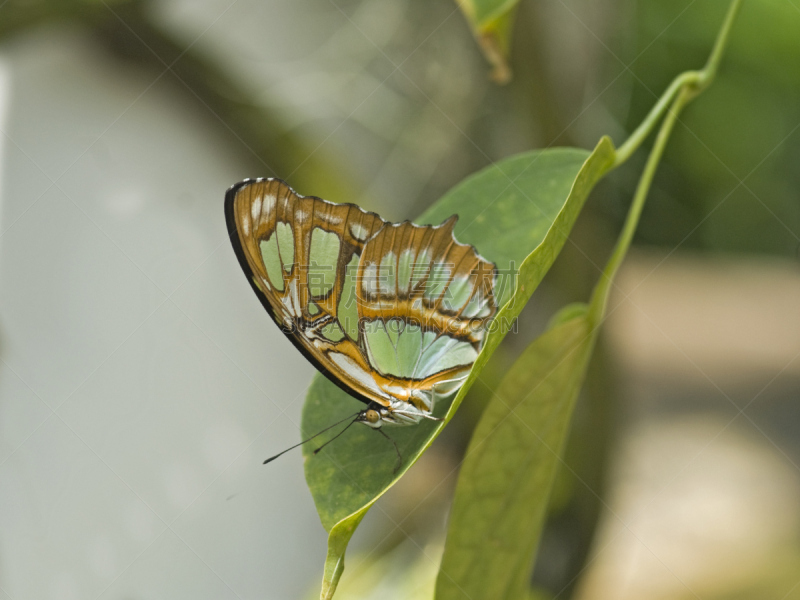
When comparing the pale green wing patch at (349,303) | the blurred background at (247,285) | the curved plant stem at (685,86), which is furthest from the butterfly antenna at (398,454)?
the blurred background at (247,285)

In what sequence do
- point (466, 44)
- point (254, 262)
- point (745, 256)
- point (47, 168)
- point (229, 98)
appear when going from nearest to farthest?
point (254, 262)
point (229, 98)
point (47, 168)
point (466, 44)
point (745, 256)

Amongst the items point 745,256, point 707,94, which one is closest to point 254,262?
point 707,94

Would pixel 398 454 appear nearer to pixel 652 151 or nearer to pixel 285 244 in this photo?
pixel 285 244

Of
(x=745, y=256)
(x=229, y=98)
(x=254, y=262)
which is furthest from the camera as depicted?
(x=745, y=256)

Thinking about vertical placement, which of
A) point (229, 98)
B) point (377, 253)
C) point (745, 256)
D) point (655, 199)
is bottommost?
point (745, 256)

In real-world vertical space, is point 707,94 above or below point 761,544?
above

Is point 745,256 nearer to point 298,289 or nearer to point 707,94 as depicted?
point 707,94

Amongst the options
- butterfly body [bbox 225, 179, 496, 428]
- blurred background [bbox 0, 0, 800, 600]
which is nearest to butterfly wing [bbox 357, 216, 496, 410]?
butterfly body [bbox 225, 179, 496, 428]

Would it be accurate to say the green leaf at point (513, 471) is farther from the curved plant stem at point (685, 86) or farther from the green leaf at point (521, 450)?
the curved plant stem at point (685, 86)
